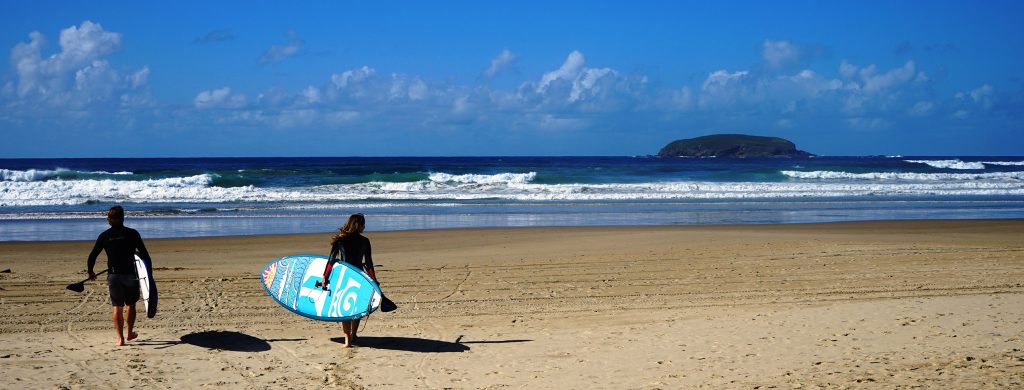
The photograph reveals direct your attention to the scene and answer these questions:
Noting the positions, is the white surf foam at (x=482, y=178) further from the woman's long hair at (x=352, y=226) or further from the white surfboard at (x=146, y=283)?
the woman's long hair at (x=352, y=226)

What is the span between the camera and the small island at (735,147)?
360ft

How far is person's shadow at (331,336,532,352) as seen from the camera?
22.9ft

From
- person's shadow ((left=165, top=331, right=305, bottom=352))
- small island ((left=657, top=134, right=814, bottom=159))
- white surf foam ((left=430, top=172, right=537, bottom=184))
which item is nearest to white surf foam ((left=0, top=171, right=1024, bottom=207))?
white surf foam ((left=430, top=172, right=537, bottom=184))

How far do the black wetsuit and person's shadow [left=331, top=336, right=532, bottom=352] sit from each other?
170 centimetres

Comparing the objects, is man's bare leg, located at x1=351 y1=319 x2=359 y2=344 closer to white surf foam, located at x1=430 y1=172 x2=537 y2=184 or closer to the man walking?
the man walking

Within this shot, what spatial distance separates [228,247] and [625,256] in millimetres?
6690

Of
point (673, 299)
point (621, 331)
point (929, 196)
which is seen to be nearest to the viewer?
point (621, 331)

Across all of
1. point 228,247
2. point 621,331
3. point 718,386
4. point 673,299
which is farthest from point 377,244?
point 718,386

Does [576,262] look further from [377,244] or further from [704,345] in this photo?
[704,345]

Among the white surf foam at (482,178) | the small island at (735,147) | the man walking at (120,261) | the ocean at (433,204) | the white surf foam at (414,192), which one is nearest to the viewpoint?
the man walking at (120,261)

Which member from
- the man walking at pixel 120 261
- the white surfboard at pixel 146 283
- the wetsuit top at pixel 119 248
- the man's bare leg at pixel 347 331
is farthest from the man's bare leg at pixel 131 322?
the man's bare leg at pixel 347 331

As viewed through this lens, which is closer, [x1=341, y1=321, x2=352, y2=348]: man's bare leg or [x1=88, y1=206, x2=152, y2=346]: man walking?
[x1=88, y1=206, x2=152, y2=346]: man walking

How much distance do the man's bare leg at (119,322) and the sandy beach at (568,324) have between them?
0.44 feet

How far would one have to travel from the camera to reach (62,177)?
141 ft
